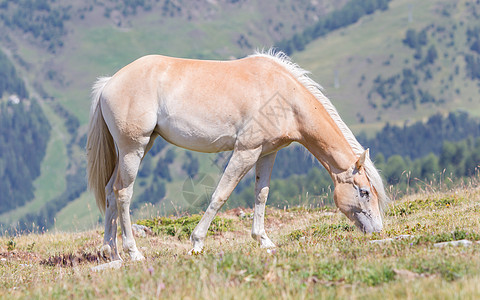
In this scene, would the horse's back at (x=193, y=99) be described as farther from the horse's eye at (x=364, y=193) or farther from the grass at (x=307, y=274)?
the horse's eye at (x=364, y=193)

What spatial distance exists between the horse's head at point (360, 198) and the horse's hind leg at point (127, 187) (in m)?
3.82

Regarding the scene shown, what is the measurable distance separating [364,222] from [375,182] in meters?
0.78

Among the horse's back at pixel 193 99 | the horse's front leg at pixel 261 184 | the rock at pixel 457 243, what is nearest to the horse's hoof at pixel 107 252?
the horse's back at pixel 193 99

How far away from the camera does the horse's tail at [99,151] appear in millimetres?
10359

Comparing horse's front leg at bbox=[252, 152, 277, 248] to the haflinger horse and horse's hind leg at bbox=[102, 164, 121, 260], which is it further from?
horse's hind leg at bbox=[102, 164, 121, 260]

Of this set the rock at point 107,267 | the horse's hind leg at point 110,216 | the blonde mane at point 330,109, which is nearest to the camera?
the rock at point 107,267

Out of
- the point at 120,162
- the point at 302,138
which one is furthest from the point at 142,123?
the point at 302,138

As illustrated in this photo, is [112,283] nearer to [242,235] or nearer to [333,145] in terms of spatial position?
[333,145]

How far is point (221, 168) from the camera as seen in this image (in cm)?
1205

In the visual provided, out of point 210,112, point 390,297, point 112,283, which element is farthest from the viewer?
point 210,112

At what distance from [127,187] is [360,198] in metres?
4.37

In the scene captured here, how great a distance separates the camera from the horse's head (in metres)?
9.70

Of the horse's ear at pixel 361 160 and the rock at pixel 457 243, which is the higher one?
the horse's ear at pixel 361 160

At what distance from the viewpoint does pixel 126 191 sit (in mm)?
9781
